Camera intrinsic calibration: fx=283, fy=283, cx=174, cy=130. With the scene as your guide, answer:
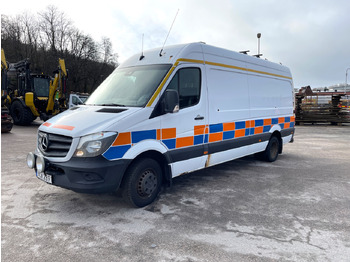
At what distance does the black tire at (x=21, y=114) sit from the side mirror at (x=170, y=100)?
1255 centimetres

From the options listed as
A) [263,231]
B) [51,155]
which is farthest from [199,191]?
[51,155]

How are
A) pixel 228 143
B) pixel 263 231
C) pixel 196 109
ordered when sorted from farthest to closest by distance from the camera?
pixel 228 143
pixel 196 109
pixel 263 231

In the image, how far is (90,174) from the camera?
3.44 meters

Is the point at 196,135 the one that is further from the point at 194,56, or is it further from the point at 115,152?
the point at 115,152

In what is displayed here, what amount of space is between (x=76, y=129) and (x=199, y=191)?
225cm

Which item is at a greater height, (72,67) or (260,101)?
(72,67)

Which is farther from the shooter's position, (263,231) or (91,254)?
(263,231)

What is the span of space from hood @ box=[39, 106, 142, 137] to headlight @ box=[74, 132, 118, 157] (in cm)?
6

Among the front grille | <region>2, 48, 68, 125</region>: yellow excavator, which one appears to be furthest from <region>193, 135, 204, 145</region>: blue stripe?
<region>2, 48, 68, 125</region>: yellow excavator

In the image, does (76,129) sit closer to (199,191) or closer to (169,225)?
(169,225)

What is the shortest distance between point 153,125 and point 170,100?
0.41 metres

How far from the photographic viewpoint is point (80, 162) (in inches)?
134

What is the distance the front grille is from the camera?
3.55 metres

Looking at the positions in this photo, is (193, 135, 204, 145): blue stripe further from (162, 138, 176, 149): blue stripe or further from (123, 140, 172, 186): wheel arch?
(123, 140, 172, 186): wheel arch
